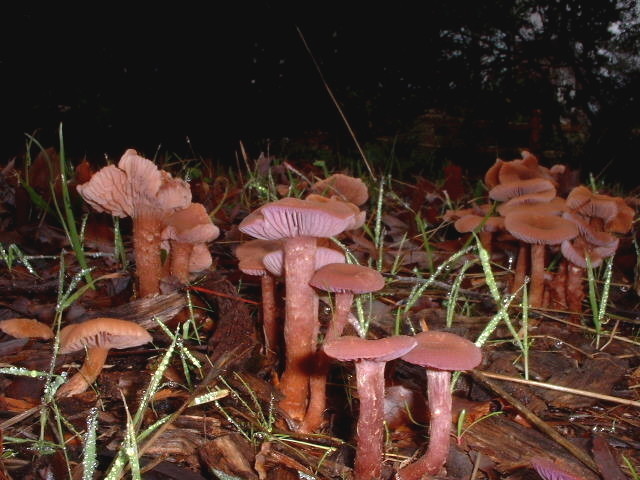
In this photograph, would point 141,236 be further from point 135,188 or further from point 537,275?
point 537,275

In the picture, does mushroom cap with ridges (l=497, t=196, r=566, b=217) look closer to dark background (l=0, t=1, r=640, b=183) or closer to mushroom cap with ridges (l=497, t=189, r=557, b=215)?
mushroom cap with ridges (l=497, t=189, r=557, b=215)

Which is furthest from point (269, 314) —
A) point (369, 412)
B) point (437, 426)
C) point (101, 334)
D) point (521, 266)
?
point (521, 266)

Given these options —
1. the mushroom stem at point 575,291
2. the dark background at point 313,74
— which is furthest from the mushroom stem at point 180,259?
the dark background at point 313,74

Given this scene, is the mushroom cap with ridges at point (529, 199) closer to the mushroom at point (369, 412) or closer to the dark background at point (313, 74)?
the mushroom at point (369, 412)

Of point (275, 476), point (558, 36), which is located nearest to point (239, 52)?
point (558, 36)

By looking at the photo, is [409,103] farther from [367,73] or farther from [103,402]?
[103,402]
